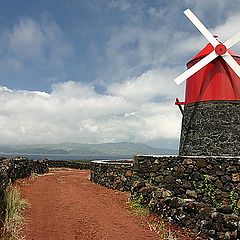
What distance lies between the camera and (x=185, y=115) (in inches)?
797

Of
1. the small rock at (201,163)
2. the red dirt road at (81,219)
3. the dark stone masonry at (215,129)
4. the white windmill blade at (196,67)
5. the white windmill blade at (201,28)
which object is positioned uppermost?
the white windmill blade at (201,28)

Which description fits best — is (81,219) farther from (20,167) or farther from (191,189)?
(20,167)

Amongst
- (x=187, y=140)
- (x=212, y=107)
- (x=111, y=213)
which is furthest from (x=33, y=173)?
(x=111, y=213)

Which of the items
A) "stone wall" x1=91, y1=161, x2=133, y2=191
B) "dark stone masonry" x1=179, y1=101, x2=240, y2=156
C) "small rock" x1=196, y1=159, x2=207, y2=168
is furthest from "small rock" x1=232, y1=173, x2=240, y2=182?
"stone wall" x1=91, y1=161, x2=133, y2=191

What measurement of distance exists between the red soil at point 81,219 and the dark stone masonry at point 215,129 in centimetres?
555

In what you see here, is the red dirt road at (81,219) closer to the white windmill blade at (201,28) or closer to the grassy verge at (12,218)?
the grassy verge at (12,218)

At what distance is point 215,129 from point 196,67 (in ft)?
11.4

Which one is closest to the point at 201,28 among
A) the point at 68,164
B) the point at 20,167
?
the point at 20,167

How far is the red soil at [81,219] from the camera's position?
349 inches

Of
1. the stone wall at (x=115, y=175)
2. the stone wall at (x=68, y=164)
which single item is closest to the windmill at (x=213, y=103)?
the stone wall at (x=115, y=175)

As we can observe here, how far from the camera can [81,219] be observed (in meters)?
10.6

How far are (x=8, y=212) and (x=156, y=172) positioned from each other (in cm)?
638

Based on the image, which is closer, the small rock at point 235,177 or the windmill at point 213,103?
the small rock at point 235,177

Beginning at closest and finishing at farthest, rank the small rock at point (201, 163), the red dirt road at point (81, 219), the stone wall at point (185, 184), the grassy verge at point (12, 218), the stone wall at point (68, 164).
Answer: the grassy verge at point (12, 218) < the red dirt road at point (81, 219) < the stone wall at point (185, 184) < the small rock at point (201, 163) < the stone wall at point (68, 164)
